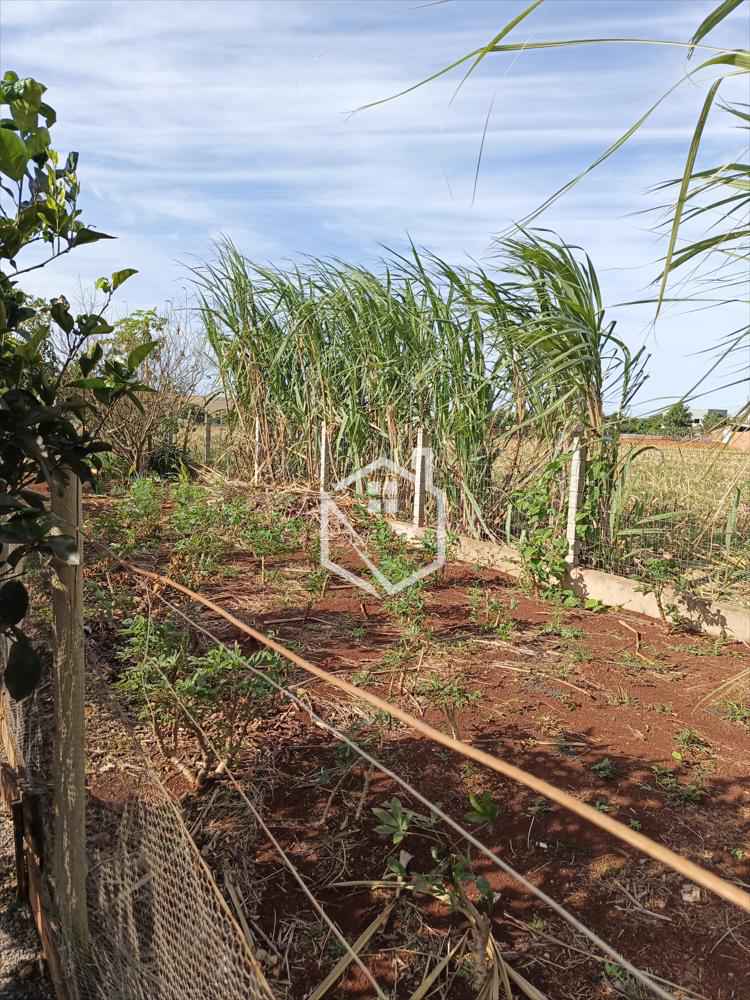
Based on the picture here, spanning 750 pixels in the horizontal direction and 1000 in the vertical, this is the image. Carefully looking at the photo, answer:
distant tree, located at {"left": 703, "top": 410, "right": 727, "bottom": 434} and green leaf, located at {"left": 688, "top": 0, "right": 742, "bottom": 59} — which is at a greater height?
green leaf, located at {"left": 688, "top": 0, "right": 742, "bottom": 59}

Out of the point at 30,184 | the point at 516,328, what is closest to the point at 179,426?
the point at 516,328

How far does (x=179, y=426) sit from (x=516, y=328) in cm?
728

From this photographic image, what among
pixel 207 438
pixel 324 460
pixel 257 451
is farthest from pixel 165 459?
pixel 324 460

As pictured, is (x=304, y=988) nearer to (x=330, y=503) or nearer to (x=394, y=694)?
(x=394, y=694)

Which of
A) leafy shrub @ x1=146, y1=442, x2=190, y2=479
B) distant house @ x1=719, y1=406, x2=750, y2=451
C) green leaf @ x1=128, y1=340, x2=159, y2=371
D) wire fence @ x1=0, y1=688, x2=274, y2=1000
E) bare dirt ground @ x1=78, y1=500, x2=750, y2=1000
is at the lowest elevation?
bare dirt ground @ x1=78, y1=500, x2=750, y2=1000

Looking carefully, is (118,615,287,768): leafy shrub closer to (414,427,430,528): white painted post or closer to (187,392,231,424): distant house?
(414,427,430,528): white painted post

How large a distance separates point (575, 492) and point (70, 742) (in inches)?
155

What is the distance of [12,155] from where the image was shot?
4.44ft

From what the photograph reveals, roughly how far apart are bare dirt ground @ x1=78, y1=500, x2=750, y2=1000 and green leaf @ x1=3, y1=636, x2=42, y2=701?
516mm
